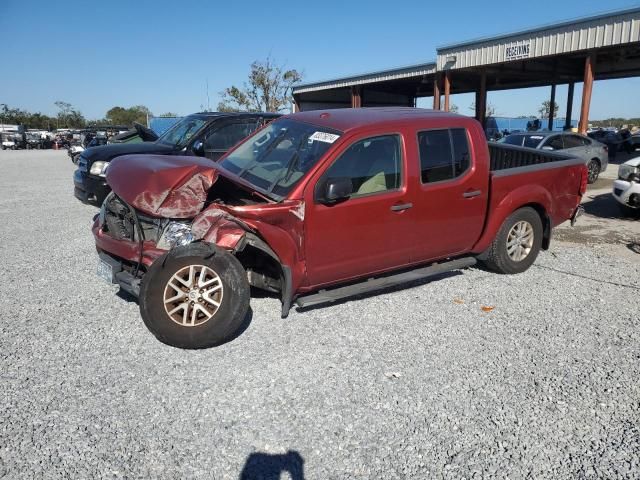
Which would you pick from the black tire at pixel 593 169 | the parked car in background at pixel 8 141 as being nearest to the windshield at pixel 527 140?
the black tire at pixel 593 169

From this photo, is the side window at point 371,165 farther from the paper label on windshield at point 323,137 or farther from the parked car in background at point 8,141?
the parked car in background at point 8,141

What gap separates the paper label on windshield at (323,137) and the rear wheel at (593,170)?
1195 cm

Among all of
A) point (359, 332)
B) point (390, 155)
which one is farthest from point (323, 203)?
point (359, 332)

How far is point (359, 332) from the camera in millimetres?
4062

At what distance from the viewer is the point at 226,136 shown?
842 centimetres

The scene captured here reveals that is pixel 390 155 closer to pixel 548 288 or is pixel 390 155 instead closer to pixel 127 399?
pixel 548 288

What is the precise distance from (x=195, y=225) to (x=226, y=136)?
5027 millimetres

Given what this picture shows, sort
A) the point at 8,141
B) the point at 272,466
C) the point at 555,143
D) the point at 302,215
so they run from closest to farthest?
1. the point at 272,466
2. the point at 302,215
3. the point at 555,143
4. the point at 8,141

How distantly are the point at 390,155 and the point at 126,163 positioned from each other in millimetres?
2386

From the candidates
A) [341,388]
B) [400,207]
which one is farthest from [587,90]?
[341,388]

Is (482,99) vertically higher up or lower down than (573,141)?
higher up

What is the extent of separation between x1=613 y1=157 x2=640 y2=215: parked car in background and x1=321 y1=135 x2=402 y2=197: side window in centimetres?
598

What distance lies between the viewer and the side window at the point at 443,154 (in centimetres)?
450

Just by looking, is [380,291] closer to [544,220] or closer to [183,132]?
[544,220]
